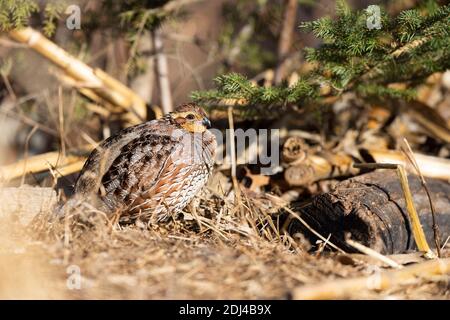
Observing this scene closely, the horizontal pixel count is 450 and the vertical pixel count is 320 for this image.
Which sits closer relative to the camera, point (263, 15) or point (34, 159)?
point (34, 159)

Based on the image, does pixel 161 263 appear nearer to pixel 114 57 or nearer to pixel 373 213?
pixel 373 213

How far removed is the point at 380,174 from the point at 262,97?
1.05 m

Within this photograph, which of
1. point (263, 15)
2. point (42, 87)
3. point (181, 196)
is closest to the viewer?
point (181, 196)

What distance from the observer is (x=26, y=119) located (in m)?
5.67

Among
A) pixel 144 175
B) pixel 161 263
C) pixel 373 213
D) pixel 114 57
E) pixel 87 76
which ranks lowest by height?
pixel 161 263

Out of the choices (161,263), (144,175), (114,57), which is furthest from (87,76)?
(161,263)

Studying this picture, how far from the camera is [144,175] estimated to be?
13.3ft

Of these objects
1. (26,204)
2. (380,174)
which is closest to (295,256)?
(380,174)

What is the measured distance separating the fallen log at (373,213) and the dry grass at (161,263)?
0.92ft

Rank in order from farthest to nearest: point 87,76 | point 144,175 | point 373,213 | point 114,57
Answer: point 114,57
point 87,76
point 144,175
point 373,213

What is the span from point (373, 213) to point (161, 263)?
1485 millimetres

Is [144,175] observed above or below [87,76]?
below

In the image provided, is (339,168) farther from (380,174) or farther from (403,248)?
(403,248)

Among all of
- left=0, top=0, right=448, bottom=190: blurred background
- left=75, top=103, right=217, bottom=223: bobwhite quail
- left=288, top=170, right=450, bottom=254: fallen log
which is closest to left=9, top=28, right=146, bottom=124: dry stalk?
left=0, top=0, right=448, bottom=190: blurred background
